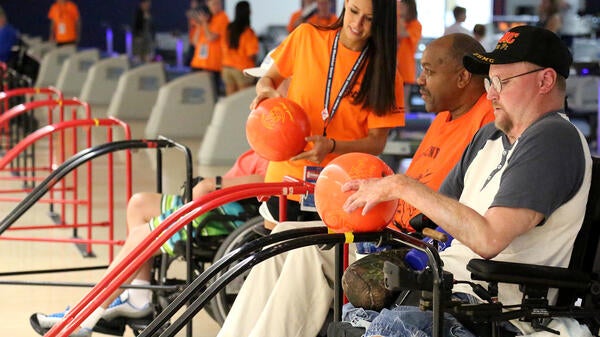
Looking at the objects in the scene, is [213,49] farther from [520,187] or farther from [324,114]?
[520,187]

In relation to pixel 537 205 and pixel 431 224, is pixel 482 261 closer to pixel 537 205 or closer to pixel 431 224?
pixel 537 205

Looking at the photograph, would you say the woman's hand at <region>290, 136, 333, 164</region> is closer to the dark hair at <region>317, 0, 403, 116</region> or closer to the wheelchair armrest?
the dark hair at <region>317, 0, 403, 116</region>

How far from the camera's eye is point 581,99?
484 inches

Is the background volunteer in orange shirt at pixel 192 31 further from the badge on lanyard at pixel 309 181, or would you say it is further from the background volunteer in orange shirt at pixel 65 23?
the badge on lanyard at pixel 309 181

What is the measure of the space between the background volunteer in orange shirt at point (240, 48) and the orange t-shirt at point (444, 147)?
32.3ft

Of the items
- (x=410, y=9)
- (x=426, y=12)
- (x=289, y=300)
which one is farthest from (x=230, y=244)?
(x=426, y=12)

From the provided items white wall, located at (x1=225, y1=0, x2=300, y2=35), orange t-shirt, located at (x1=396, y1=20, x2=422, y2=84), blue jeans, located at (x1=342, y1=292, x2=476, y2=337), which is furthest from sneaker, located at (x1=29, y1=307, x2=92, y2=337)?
white wall, located at (x1=225, y1=0, x2=300, y2=35)

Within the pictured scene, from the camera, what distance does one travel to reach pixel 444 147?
4219 mm

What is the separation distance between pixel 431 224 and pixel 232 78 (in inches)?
426

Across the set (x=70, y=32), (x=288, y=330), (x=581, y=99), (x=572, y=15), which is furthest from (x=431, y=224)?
(x=70, y=32)

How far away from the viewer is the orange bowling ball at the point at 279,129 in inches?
168

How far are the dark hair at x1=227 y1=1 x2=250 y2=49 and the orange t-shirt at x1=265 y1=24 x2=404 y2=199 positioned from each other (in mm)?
9429

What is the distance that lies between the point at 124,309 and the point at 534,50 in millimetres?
2390

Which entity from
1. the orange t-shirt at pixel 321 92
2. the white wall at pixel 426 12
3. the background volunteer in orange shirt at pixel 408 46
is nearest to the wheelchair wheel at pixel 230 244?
the orange t-shirt at pixel 321 92
